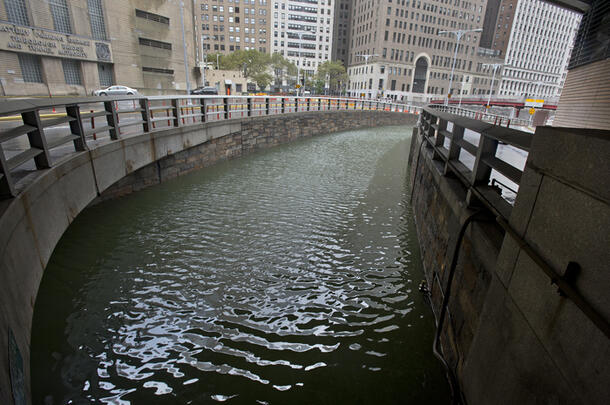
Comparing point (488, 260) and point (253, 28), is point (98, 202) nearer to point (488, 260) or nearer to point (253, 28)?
point (488, 260)

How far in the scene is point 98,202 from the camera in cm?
908

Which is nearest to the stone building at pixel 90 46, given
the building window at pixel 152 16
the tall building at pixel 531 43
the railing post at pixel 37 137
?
the building window at pixel 152 16

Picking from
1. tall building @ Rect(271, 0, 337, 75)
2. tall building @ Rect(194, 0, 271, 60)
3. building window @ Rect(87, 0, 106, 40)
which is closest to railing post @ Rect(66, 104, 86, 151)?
Answer: building window @ Rect(87, 0, 106, 40)

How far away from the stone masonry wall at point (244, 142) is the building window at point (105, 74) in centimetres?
2995

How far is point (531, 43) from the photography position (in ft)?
361

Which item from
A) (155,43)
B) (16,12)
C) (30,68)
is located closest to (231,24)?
(155,43)

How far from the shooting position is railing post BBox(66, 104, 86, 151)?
5.94m

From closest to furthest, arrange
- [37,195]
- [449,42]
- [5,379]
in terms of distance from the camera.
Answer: [5,379], [37,195], [449,42]

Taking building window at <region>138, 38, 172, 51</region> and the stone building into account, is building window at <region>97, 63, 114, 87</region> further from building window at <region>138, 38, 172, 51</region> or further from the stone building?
building window at <region>138, 38, 172, 51</region>

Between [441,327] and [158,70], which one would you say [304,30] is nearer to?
[158,70]

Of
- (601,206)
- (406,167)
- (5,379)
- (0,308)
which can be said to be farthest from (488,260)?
(406,167)

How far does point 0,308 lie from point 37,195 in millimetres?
2087

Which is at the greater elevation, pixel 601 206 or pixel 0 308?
pixel 601 206

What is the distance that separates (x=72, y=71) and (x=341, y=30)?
95.3 metres
